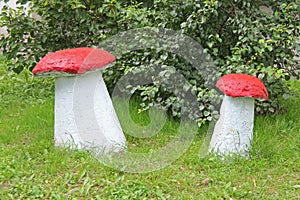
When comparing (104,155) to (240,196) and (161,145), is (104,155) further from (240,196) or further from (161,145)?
(240,196)

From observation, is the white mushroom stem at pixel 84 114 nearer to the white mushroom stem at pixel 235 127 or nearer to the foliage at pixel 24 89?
the white mushroom stem at pixel 235 127

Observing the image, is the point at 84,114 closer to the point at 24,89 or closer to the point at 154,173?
the point at 154,173

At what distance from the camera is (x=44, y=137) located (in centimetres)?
509

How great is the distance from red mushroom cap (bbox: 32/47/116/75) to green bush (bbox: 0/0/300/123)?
871mm

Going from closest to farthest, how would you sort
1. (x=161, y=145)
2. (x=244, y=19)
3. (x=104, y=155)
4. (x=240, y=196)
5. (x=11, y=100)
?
1. (x=240, y=196)
2. (x=104, y=155)
3. (x=161, y=145)
4. (x=244, y=19)
5. (x=11, y=100)

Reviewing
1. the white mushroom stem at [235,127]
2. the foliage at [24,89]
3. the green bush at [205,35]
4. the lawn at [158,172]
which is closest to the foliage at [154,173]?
the lawn at [158,172]

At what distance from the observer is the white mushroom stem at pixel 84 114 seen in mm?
4555

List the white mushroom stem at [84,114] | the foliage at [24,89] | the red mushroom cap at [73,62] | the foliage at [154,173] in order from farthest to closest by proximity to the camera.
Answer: the foliage at [24,89] → the white mushroom stem at [84,114] → the red mushroom cap at [73,62] → the foliage at [154,173]

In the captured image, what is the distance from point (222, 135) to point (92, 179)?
124 centimetres

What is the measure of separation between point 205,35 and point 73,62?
173cm

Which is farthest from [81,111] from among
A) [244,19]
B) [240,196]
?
[244,19]

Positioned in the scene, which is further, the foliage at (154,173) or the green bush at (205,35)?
the green bush at (205,35)

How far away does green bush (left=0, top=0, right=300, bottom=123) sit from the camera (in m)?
5.19

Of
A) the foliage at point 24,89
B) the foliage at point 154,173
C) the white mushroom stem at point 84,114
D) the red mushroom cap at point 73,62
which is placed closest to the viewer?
the foliage at point 154,173
